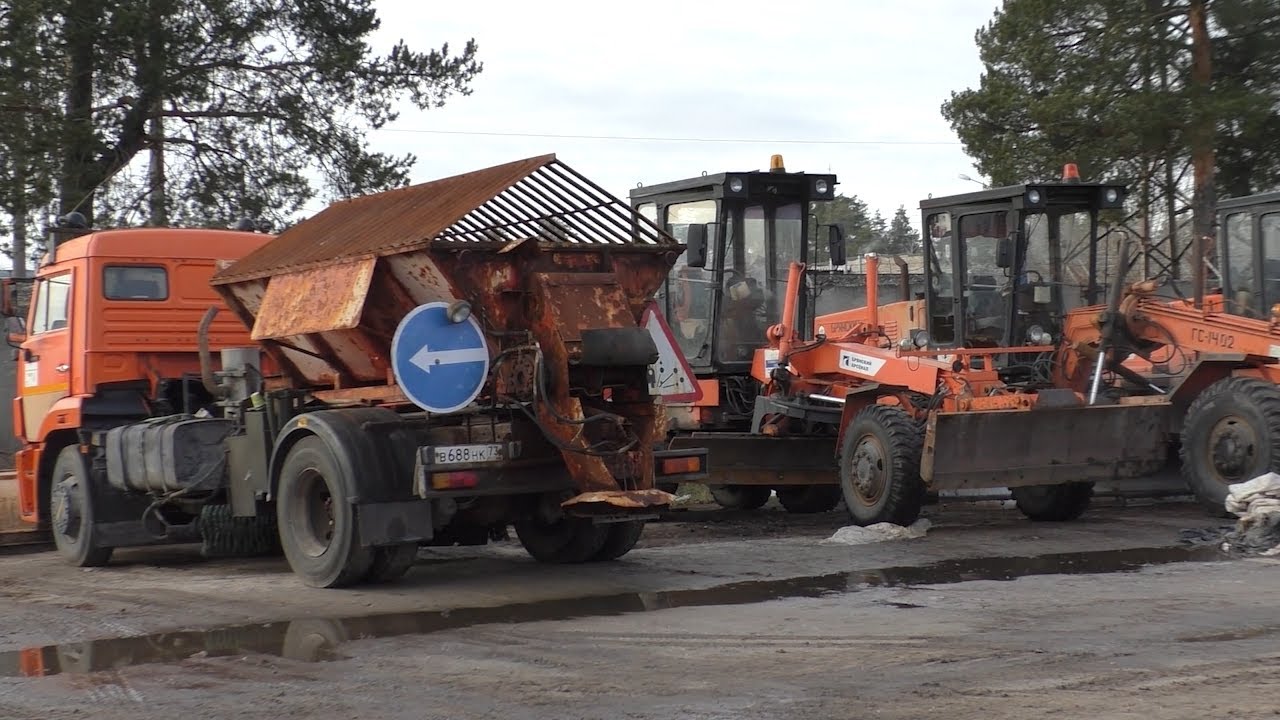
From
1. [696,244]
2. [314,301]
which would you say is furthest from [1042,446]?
[314,301]

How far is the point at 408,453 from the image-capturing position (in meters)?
9.33

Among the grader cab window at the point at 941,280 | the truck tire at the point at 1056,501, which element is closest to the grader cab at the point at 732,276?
the grader cab window at the point at 941,280

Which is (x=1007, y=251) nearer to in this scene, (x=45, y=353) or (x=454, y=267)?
(x=454, y=267)

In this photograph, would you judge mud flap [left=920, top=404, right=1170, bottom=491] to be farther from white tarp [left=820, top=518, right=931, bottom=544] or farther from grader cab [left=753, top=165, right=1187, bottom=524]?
white tarp [left=820, top=518, right=931, bottom=544]

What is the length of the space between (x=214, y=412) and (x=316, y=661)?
16.0 feet

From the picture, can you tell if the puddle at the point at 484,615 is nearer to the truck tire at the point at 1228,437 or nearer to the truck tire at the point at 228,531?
the truck tire at the point at 1228,437

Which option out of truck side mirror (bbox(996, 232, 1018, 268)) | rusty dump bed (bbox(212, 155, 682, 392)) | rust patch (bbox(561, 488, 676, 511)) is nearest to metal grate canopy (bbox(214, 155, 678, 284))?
rusty dump bed (bbox(212, 155, 682, 392))

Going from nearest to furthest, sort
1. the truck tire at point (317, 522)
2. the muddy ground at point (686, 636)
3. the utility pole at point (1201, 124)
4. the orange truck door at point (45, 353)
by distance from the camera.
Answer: the muddy ground at point (686, 636), the truck tire at point (317, 522), the orange truck door at point (45, 353), the utility pole at point (1201, 124)

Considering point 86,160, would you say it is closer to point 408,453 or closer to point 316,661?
point 408,453

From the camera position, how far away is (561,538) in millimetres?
10805

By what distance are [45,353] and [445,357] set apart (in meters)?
5.18

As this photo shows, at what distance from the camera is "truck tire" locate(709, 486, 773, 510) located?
603 inches

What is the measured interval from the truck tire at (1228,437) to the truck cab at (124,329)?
7776 mm

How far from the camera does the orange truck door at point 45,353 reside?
40.1ft
